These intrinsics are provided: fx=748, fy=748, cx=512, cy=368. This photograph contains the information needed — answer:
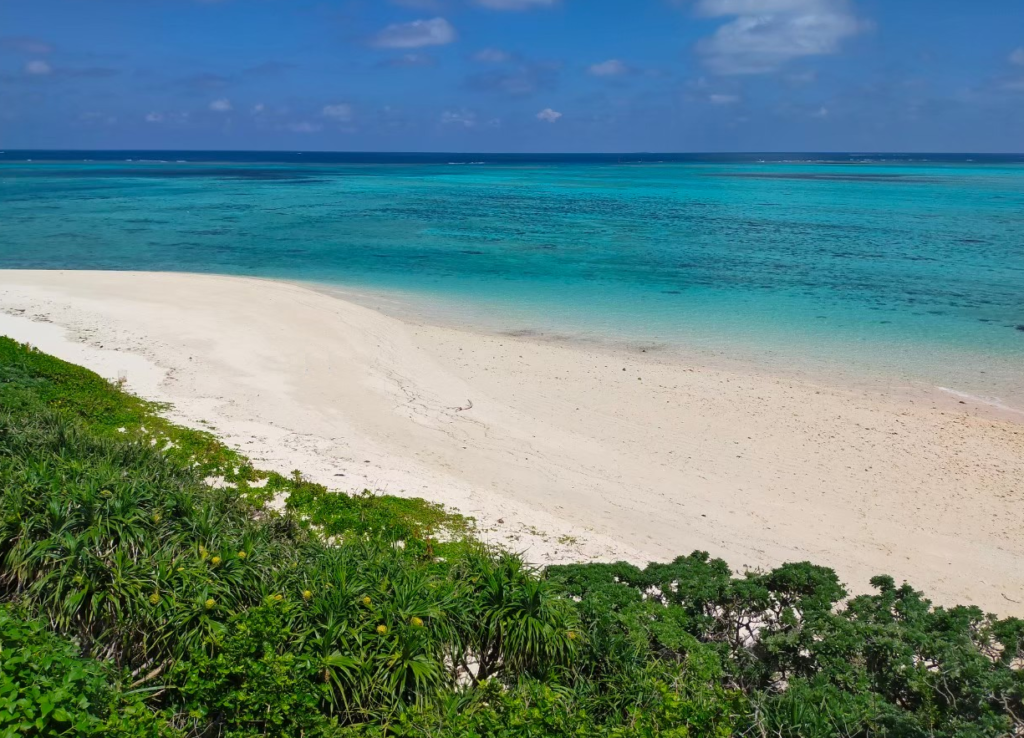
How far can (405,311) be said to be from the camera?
87.4ft

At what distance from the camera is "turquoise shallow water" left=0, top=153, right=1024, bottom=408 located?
2353cm

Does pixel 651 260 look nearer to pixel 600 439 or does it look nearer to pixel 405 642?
pixel 600 439

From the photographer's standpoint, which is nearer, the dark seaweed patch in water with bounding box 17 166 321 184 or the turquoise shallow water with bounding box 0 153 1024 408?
the turquoise shallow water with bounding box 0 153 1024 408

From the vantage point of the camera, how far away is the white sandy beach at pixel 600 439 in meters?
11.3

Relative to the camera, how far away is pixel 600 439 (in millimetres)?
14914

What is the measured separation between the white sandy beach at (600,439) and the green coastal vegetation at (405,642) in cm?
314

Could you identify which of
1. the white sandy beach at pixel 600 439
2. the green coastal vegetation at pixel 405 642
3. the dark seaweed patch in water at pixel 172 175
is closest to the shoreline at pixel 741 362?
the white sandy beach at pixel 600 439

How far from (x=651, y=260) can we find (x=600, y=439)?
78.4 ft

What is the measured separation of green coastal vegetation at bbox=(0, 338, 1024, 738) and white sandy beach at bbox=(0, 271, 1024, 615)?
3.14 meters

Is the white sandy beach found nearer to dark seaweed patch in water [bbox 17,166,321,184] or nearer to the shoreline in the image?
the shoreline

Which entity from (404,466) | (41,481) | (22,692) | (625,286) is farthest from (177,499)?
(625,286)

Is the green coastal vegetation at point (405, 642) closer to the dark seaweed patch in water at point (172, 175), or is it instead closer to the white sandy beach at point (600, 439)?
the white sandy beach at point (600, 439)

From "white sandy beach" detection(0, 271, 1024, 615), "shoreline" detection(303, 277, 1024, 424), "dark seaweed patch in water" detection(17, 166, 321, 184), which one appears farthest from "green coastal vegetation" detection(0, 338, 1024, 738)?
"dark seaweed patch in water" detection(17, 166, 321, 184)

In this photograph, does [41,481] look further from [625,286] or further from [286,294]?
[625,286]
